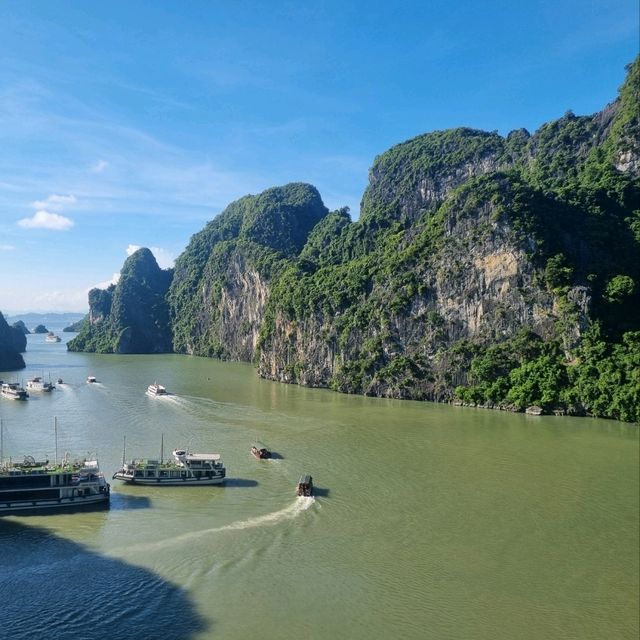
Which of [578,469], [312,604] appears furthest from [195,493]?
[578,469]

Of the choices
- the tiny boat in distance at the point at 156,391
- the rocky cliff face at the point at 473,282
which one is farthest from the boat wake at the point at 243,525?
the tiny boat in distance at the point at 156,391

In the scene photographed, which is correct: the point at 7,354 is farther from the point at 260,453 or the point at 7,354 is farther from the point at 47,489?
the point at 47,489

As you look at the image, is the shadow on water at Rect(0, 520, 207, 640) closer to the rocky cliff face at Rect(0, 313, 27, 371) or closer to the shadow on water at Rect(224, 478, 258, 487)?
the shadow on water at Rect(224, 478, 258, 487)

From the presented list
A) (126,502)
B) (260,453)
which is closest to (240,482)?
(260,453)

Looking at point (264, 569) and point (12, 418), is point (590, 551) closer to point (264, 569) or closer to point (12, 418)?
point (264, 569)

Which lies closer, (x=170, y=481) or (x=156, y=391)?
(x=170, y=481)

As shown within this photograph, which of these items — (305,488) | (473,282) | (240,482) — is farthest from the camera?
(473,282)
